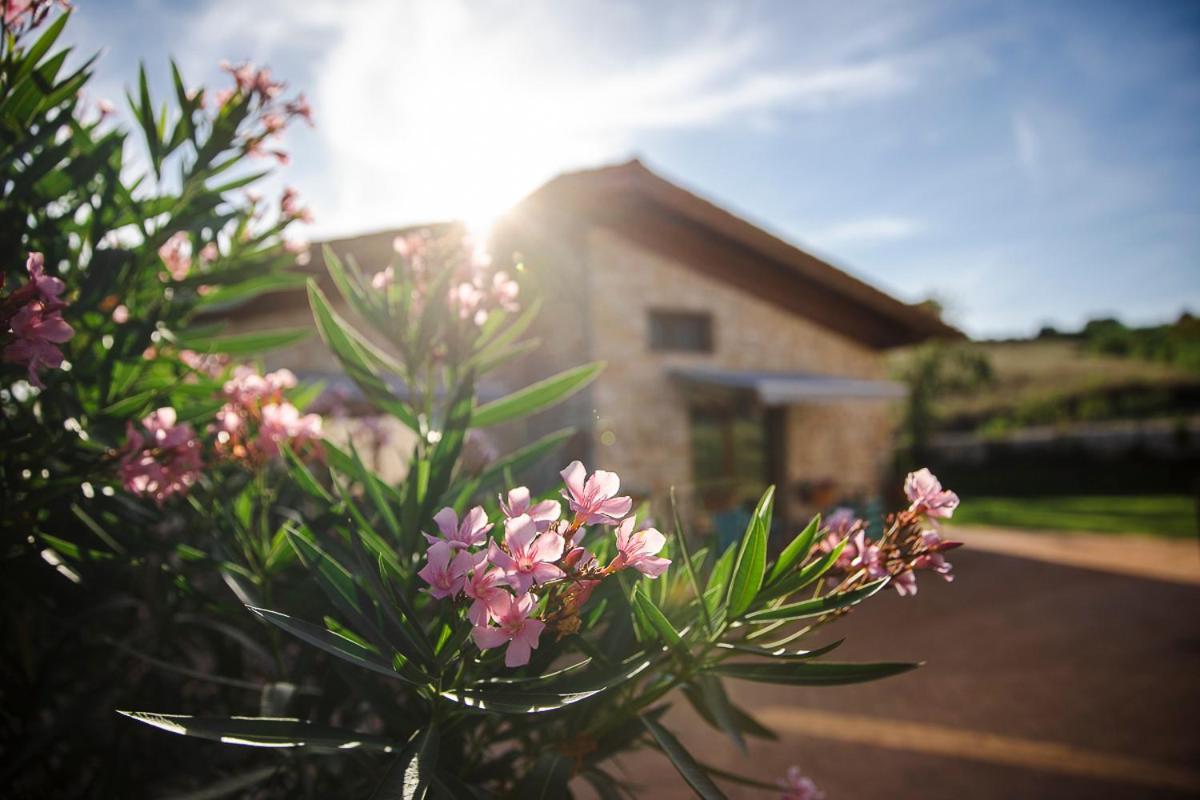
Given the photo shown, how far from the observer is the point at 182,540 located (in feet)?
4.11

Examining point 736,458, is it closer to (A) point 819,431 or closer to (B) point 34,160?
(A) point 819,431

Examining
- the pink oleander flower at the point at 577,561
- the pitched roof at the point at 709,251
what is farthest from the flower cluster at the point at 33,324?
the pitched roof at the point at 709,251

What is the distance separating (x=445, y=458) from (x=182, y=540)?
68 cm

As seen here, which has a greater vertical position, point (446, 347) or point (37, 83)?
point (37, 83)

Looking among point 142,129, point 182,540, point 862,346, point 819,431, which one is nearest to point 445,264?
point 142,129

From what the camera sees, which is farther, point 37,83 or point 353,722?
point 353,722

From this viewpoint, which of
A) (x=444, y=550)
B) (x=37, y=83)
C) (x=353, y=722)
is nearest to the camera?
(x=444, y=550)

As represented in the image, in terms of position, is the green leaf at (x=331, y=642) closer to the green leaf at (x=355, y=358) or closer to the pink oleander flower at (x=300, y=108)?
the green leaf at (x=355, y=358)

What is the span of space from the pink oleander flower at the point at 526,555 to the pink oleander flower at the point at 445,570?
22 millimetres

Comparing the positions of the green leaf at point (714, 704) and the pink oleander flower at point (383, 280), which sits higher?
the pink oleander flower at point (383, 280)

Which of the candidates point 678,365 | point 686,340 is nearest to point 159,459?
point 678,365

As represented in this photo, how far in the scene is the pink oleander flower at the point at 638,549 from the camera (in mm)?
566

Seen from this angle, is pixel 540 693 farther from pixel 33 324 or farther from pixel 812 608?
pixel 33 324

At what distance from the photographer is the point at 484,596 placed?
549 millimetres
